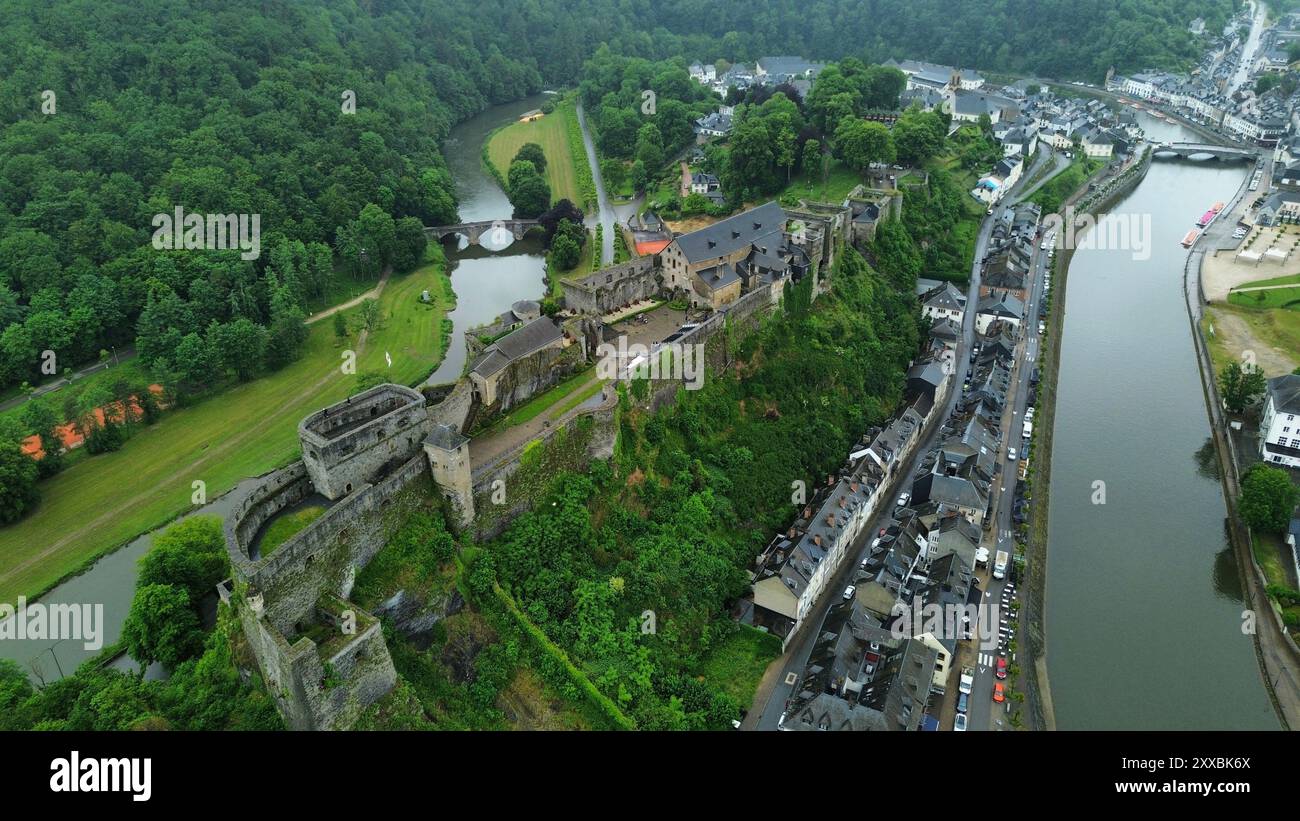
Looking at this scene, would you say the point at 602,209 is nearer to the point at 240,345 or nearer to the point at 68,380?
the point at 240,345

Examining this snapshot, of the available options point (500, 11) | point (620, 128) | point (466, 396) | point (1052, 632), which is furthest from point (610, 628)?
point (500, 11)

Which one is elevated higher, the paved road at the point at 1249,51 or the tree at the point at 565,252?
the paved road at the point at 1249,51

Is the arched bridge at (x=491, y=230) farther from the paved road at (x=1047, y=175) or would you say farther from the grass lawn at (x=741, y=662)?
the grass lawn at (x=741, y=662)

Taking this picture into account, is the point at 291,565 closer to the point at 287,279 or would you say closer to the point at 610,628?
the point at 610,628

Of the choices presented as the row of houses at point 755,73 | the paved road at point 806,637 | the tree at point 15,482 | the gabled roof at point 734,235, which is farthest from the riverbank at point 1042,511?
the row of houses at point 755,73

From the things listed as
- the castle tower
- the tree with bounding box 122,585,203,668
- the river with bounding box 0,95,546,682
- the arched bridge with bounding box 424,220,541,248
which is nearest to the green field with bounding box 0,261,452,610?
the river with bounding box 0,95,546,682

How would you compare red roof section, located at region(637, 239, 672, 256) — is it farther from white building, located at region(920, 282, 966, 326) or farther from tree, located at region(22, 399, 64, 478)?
tree, located at region(22, 399, 64, 478)
